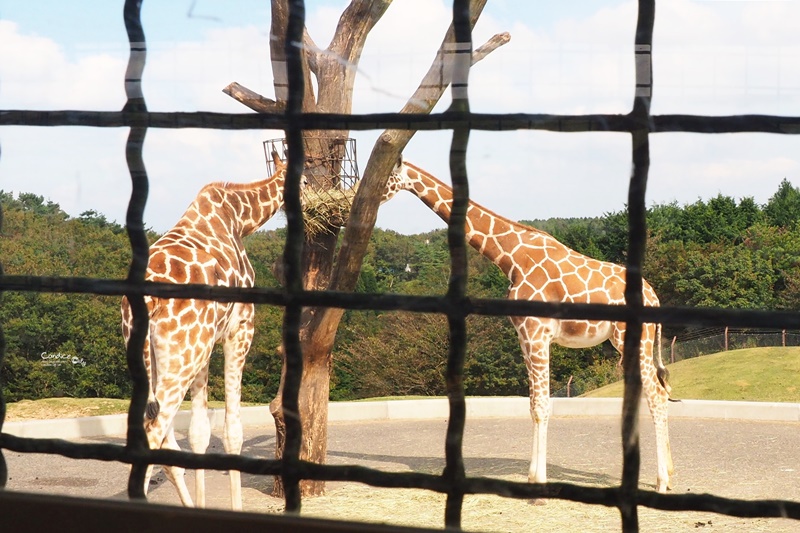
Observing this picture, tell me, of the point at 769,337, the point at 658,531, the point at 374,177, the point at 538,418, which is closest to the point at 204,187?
the point at 374,177

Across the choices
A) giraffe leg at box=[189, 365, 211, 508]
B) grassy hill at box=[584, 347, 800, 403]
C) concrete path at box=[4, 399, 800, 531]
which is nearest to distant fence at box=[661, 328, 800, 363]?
grassy hill at box=[584, 347, 800, 403]

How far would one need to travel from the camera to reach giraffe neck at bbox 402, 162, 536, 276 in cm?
610

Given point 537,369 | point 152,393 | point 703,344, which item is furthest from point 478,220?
point 703,344

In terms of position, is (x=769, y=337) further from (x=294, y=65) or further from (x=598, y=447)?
(x=294, y=65)

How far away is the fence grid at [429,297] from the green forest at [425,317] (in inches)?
209

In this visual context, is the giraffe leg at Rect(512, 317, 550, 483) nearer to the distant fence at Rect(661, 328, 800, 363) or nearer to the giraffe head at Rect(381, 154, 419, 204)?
the giraffe head at Rect(381, 154, 419, 204)

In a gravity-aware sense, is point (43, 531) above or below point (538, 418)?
above

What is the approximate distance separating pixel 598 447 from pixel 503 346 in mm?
6504

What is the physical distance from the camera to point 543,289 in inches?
235

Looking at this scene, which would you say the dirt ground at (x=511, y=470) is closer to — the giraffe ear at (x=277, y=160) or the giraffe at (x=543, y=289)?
the giraffe at (x=543, y=289)

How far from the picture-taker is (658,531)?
4727mm

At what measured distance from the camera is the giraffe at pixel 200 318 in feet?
14.0

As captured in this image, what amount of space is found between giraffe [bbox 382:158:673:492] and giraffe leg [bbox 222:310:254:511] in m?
1.43

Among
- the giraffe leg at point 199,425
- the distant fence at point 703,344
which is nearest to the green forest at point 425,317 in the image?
the distant fence at point 703,344
